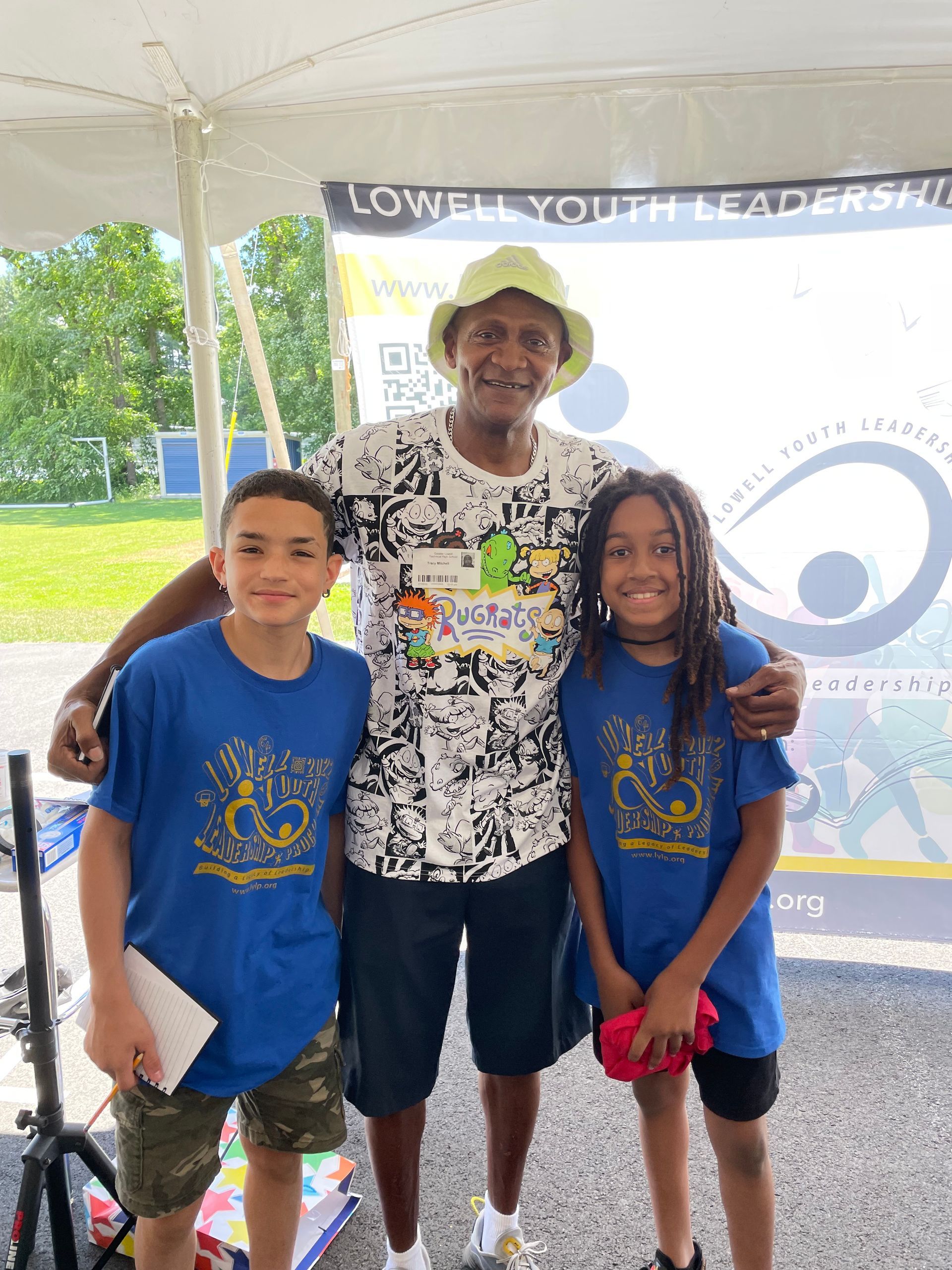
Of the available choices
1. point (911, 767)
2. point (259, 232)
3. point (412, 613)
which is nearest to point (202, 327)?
point (412, 613)

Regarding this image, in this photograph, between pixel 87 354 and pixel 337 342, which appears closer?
pixel 337 342

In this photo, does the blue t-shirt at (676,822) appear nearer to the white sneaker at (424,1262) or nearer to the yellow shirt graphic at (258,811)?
the yellow shirt graphic at (258,811)

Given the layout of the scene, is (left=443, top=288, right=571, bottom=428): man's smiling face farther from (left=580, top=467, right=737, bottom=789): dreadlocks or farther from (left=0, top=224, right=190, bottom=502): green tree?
(left=0, top=224, right=190, bottom=502): green tree

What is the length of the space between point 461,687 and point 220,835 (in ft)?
1.50

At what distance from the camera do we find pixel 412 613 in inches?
57.7

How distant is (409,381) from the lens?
266 centimetres

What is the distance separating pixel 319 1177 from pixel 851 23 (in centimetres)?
295

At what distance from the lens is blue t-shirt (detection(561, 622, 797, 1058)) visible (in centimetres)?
141

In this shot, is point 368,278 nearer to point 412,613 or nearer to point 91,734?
point 412,613

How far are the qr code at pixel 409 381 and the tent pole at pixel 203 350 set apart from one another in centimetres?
52

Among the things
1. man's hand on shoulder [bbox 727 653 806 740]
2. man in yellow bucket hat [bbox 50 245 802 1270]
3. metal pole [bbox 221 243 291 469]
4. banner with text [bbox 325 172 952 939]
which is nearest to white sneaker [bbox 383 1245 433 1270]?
man in yellow bucket hat [bbox 50 245 802 1270]

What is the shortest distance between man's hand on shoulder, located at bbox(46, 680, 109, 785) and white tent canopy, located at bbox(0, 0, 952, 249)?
64.2 inches

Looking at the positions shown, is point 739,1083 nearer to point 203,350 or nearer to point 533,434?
point 533,434

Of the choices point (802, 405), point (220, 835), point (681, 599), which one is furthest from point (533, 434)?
point (802, 405)
